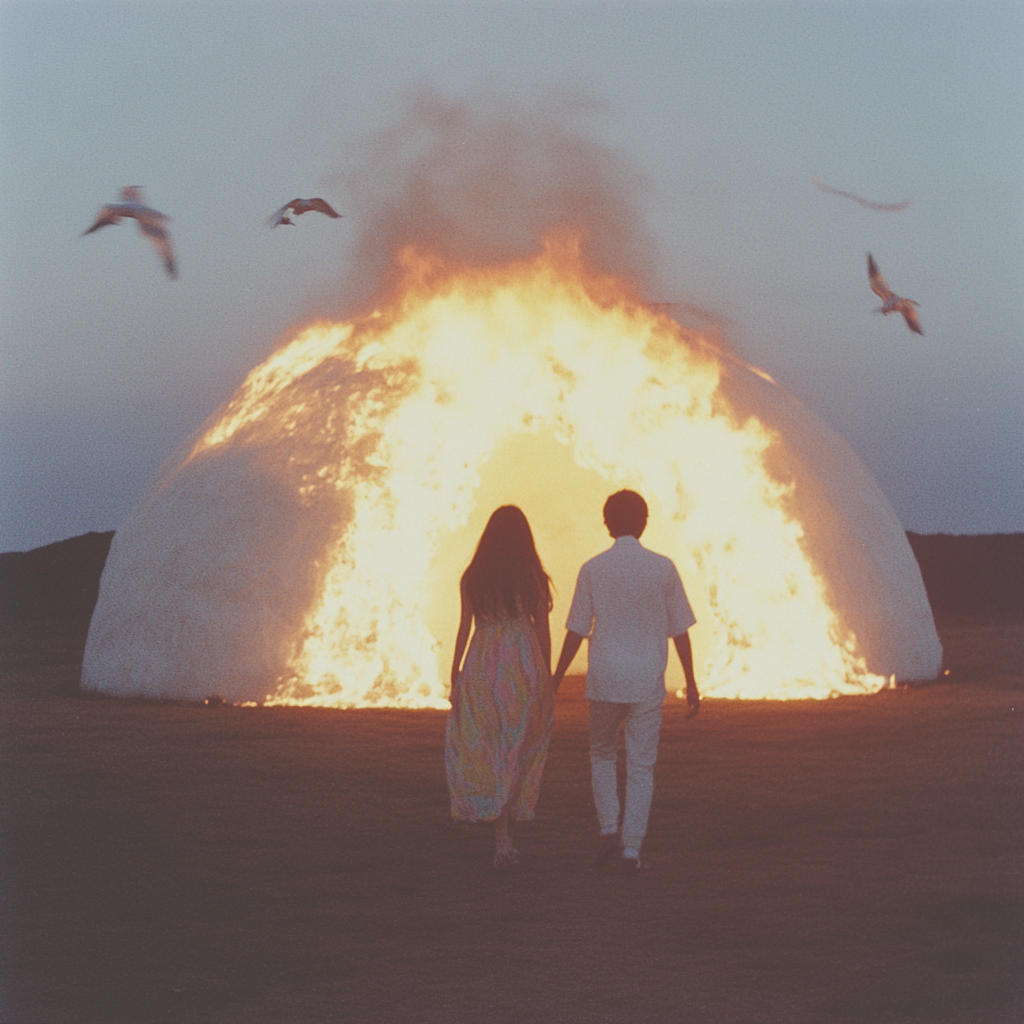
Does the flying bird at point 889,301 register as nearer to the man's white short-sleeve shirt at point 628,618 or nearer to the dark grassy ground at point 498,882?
the dark grassy ground at point 498,882

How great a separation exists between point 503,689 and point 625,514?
1.11m

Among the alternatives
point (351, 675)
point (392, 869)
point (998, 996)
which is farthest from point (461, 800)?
point (351, 675)

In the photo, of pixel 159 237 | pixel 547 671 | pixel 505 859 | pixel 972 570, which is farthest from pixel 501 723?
pixel 972 570

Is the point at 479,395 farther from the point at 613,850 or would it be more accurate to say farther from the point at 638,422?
the point at 613,850

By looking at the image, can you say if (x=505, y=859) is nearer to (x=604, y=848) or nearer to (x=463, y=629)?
(x=604, y=848)

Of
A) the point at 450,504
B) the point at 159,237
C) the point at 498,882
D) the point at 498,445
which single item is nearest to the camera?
the point at 498,882

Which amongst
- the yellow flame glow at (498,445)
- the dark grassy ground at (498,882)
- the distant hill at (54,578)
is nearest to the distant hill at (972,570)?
the yellow flame glow at (498,445)

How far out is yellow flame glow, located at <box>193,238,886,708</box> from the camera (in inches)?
515

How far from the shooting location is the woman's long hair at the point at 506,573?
7.34 meters

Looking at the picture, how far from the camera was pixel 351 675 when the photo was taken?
12.9m

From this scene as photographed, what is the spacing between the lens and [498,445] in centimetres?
1392

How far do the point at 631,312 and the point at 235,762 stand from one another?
6080 millimetres

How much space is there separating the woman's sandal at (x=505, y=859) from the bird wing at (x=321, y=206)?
564 centimetres

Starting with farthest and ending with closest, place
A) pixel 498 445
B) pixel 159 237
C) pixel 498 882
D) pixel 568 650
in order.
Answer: pixel 498 445
pixel 159 237
pixel 568 650
pixel 498 882
